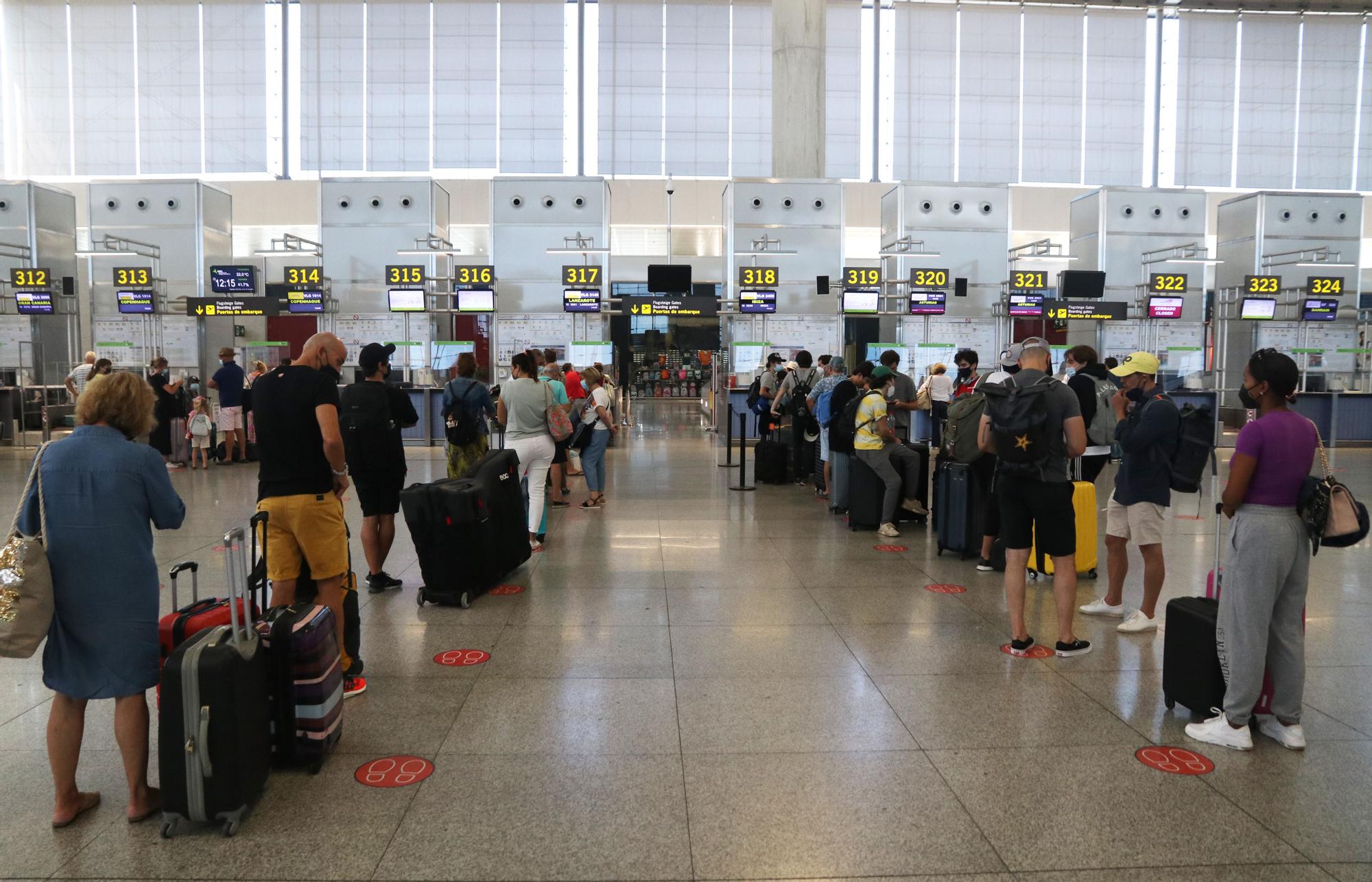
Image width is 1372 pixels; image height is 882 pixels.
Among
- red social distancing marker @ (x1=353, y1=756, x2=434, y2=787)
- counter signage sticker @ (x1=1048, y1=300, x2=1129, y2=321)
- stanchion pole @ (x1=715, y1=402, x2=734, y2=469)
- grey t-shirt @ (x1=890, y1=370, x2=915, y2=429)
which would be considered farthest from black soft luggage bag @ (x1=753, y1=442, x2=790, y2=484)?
counter signage sticker @ (x1=1048, y1=300, x2=1129, y2=321)

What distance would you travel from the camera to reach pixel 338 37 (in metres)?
27.2

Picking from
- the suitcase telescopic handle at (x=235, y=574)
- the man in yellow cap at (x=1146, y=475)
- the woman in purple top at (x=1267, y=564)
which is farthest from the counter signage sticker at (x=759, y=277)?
the suitcase telescopic handle at (x=235, y=574)

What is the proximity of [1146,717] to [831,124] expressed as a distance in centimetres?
2639

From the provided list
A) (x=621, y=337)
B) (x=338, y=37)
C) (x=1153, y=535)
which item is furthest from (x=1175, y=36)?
(x=1153, y=535)

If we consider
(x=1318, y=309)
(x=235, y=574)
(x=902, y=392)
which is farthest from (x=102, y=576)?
(x=1318, y=309)

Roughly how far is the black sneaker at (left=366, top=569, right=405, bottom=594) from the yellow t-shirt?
4.27m

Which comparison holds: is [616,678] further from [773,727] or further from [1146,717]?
[1146,717]

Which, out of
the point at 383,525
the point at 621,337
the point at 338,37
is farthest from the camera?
the point at 621,337

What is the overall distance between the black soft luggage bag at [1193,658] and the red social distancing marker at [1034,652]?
0.84 meters

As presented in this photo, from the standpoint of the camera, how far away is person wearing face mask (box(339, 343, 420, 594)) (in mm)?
5852

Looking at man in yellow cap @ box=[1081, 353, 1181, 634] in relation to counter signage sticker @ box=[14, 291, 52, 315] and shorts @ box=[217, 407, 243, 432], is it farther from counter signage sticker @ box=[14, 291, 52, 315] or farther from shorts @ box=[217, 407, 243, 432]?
counter signage sticker @ box=[14, 291, 52, 315]

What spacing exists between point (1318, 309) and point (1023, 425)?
18.6 meters

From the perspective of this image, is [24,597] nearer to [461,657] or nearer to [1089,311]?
[461,657]

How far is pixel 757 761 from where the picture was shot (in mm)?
3643
